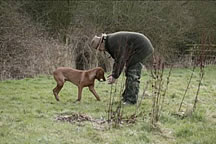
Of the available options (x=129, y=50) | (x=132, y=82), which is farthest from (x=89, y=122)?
(x=129, y=50)

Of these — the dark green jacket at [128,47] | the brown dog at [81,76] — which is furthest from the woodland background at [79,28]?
the brown dog at [81,76]

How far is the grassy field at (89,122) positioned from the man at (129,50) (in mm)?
495

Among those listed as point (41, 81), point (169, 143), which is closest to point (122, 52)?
point (169, 143)

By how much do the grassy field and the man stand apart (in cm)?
49

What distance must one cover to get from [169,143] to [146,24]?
43.5ft

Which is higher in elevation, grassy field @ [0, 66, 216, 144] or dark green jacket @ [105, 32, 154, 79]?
dark green jacket @ [105, 32, 154, 79]

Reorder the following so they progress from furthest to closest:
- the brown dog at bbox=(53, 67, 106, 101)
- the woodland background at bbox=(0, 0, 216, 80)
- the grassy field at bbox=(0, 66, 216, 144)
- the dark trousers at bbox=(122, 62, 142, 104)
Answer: the woodland background at bbox=(0, 0, 216, 80)
the brown dog at bbox=(53, 67, 106, 101)
the dark trousers at bbox=(122, 62, 142, 104)
the grassy field at bbox=(0, 66, 216, 144)

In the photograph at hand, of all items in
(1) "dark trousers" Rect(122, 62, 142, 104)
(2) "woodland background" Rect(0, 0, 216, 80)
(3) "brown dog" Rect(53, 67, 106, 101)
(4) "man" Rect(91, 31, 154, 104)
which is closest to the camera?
(4) "man" Rect(91, 31, 154, 104)

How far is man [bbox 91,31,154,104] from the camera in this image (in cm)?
737

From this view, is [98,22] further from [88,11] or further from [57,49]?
[57,49]

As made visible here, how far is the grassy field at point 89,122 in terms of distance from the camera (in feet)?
16.9

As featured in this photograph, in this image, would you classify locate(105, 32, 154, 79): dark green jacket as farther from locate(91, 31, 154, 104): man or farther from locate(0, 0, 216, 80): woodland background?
locate(0, 0, 216, 80): woodland background

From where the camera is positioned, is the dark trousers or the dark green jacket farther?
the dark trousers

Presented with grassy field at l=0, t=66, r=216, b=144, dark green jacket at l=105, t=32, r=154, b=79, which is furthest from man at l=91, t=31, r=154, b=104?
grassy field at l=0, t=66, r=216, b=144
